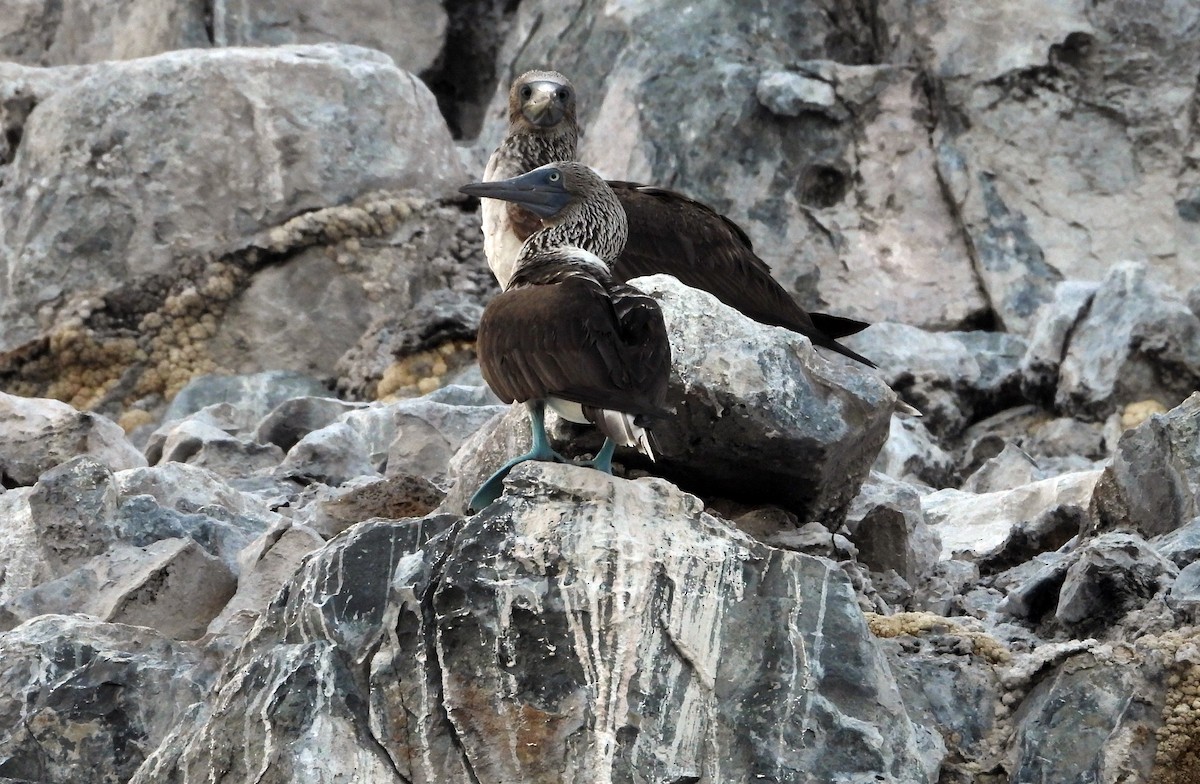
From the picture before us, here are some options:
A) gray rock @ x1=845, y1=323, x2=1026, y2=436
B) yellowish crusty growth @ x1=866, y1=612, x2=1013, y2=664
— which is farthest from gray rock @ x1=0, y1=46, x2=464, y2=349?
yellowish crusty growth @ x1=866, y1=612, x2=1013, y2=664

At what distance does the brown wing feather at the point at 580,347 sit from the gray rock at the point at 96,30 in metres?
10.2

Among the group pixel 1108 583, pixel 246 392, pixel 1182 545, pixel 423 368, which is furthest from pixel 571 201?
pixel 246 392

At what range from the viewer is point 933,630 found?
5.68 meters

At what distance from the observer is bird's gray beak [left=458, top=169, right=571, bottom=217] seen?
6.19m

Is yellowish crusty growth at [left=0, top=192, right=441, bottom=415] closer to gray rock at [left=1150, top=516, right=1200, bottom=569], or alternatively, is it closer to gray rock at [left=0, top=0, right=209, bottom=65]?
gray rock at [left=0, top=0, right=209, bottom=65]

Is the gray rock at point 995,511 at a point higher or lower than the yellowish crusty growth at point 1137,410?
higher

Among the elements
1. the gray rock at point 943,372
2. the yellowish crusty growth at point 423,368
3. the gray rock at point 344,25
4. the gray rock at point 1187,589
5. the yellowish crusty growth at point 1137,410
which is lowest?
the yellowish crusty growth at point 423,368

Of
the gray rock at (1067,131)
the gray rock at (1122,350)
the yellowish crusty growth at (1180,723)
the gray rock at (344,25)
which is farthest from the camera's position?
the gray rock at (344,25)

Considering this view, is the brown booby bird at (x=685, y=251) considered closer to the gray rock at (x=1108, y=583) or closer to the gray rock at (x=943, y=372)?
the gray rock at (x=1108, y=583)

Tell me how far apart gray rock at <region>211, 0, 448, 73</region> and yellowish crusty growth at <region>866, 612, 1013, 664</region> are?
→ 1020 centimetres

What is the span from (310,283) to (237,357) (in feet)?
2.24

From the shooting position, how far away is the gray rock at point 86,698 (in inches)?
213

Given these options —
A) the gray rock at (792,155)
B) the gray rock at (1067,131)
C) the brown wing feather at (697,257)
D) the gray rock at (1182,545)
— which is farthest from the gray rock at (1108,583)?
the gray rock at (1067,131)

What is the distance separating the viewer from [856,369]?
6766 millimetres
